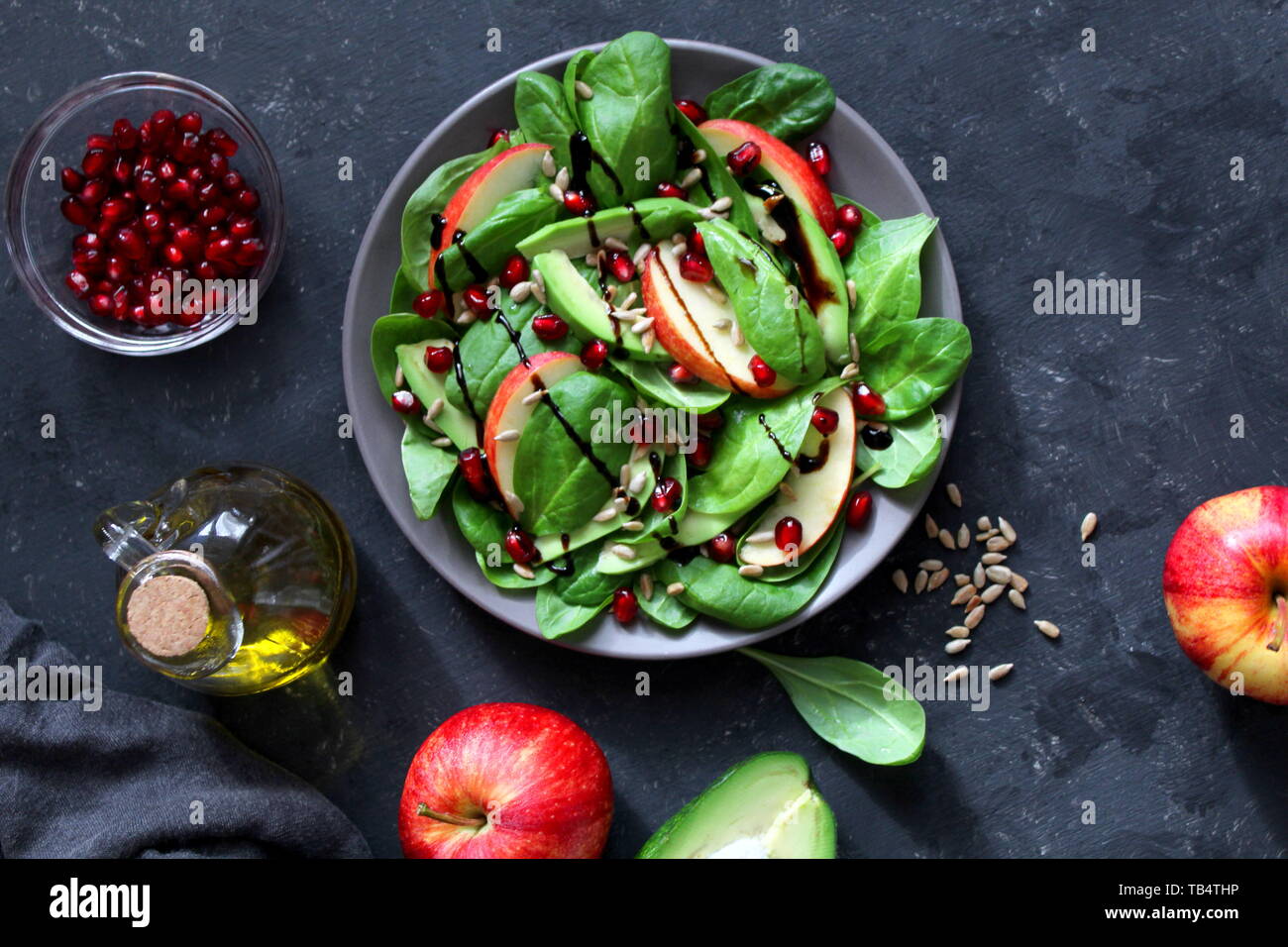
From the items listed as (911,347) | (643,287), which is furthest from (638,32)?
(911,347)

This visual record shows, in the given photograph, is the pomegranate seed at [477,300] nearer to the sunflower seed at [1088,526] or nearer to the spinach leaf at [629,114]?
the spinach leaf at [629,114]

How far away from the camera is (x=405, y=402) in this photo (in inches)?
63.5

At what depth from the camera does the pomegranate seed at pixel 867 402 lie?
1593mm

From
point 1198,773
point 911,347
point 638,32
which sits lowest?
point 1198,773

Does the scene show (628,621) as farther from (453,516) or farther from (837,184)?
(837,184)

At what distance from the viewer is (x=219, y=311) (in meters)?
1.67

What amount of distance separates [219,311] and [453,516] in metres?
0.43

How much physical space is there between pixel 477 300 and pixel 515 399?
15 centimetres

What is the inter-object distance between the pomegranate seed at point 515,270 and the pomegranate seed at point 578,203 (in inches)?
3.6

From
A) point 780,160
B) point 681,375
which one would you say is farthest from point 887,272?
point 681,375

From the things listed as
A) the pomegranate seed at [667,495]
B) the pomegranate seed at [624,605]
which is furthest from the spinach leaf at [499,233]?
the pomegranate seed at [624,605]

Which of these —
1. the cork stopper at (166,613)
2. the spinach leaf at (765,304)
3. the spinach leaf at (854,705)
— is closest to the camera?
the cork stopper at (166,613)

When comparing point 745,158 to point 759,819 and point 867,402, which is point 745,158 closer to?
point 867,402

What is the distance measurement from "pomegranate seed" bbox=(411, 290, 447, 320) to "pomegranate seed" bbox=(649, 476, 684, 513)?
38 centimetres
